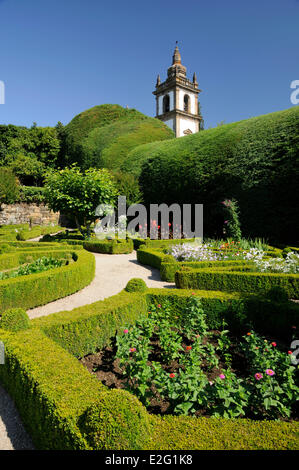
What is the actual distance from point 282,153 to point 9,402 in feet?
43.4

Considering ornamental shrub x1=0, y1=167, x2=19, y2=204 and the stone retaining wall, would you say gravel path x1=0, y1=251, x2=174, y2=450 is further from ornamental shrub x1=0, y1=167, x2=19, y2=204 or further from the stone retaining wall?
ornamental shrub x1=0, y1=167, x2=19, y2=204

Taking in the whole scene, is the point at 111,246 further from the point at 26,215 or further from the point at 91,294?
the point at 26,215

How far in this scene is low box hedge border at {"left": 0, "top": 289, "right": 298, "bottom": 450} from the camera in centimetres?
182

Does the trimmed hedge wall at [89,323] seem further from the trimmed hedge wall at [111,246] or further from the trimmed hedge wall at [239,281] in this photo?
the trimmed hedge wall at [111,246]

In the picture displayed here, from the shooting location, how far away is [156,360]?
3.45 meters

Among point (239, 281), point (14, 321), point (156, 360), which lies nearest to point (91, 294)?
point (14, 321)

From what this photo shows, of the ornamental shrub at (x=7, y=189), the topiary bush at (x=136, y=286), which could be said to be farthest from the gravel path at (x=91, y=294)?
the ornamental shrub at (x=7, y=189)

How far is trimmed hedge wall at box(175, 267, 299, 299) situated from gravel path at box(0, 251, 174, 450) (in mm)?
1083

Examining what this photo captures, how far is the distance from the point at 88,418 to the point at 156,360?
5.57 feet

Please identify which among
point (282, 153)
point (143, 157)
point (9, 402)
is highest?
point (143, 157)

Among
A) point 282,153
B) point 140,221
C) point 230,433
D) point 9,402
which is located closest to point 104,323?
point 9,402

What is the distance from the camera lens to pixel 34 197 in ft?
85.3

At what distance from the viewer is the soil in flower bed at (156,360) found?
2660 millimetres
